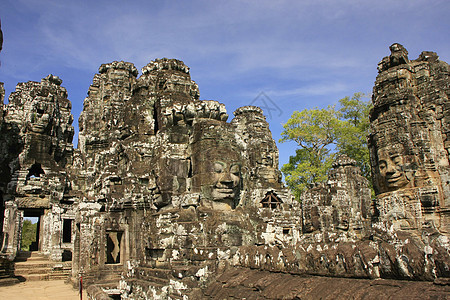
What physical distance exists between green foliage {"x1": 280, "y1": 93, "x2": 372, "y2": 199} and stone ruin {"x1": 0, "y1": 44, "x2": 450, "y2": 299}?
18.6ft

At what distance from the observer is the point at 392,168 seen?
11.4 metres

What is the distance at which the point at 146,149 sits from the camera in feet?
37.3

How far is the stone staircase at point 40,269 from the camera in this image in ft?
58.4

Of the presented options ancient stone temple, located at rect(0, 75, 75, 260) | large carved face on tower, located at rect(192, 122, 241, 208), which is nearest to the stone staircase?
ancient stone temple, located at rect(0, 75, 75, 260)

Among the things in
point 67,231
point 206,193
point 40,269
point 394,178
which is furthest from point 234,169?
point 67,231

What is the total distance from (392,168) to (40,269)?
1716cm

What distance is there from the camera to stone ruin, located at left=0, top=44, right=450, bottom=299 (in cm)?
508

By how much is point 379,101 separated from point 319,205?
8.34 m

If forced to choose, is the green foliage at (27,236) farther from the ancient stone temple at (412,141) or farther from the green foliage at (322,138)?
the ancient stone temple at (412,141)

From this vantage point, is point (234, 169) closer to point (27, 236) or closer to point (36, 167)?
point (36, 167)

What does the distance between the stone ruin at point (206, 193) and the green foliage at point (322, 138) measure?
5.67 metres

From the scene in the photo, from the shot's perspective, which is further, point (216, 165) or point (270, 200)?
point (270, 200)

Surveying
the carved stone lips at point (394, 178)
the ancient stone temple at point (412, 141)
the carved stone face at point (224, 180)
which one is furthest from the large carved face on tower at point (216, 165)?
the ancient stone temple at point (412, 141)

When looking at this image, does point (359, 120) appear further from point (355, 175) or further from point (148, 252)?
point (148, 252)
